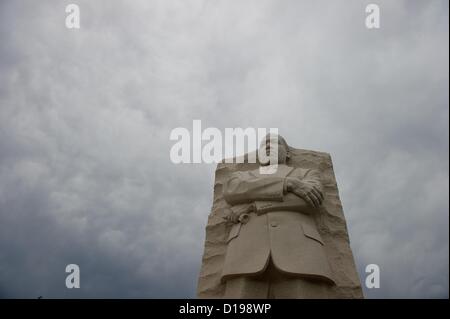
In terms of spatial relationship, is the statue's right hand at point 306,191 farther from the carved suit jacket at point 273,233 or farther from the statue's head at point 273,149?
the statue's head at point 273,149

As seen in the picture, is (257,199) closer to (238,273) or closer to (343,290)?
(238,273)

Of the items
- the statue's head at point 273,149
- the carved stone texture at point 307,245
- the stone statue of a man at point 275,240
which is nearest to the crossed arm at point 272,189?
the stone statue of a man at point 275,240

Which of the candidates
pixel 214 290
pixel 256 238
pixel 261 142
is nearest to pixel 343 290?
pixel 256 238

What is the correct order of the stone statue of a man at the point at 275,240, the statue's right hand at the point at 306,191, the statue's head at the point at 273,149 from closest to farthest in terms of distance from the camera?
the stone statue of a man at the point at 275,240, the statue's right hand at the point at 306,191, the statue's head at the point at 273,149

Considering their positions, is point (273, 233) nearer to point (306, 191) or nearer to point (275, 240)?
point (275, 240)

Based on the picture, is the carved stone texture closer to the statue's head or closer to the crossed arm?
the crossed arm

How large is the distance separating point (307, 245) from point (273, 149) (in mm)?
1972

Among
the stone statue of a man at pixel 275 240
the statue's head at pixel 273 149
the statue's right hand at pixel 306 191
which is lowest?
the stone statue of a man at pixel 275 240

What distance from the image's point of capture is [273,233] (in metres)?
4.46

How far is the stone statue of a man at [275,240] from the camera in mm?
4203

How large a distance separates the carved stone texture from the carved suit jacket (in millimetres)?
12

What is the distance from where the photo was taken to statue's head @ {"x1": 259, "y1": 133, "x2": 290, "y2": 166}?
19.4 ft

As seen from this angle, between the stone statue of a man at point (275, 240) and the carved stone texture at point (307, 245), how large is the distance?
13 millimetres

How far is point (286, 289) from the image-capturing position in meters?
4.21
